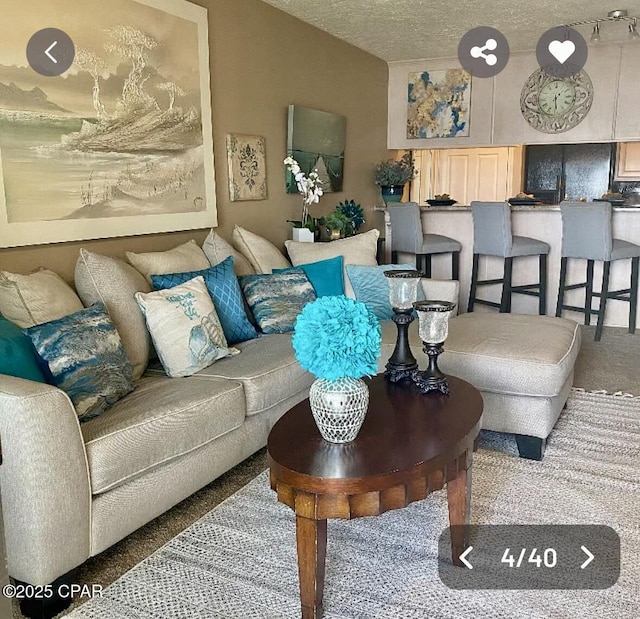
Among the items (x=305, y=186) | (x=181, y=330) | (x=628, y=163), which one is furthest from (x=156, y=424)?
(x=628, y=163)

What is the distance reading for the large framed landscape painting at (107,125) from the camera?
8.88ft

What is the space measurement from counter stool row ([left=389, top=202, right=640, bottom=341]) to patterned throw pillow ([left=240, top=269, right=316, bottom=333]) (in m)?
1.99

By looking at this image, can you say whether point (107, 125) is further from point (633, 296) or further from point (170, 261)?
point (633, 296)

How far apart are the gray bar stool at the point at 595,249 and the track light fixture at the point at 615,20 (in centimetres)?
131

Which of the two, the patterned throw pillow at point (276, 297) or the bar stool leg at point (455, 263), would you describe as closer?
the patterned throw pillow at point (276, 297)

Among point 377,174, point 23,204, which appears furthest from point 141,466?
point 377,174

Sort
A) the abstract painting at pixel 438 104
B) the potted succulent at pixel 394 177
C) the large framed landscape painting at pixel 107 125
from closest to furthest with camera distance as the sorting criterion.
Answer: the large framed landscape painting at pixel 107 125 < the potted succulent at pixel 394 177 < the abstract painting at pixel 438 104

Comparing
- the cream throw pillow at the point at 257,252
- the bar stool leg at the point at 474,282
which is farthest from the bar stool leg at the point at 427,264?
the cream throw pillow at the point at 257,252

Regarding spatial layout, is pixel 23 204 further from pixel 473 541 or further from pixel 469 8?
pixel 469 8

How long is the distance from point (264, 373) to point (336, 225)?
2.21 metres

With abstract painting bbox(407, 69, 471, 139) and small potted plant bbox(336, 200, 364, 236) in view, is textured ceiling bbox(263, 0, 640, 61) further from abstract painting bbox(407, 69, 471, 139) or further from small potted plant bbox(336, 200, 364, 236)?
small potted plant bbox(336, 200, 364, 236)

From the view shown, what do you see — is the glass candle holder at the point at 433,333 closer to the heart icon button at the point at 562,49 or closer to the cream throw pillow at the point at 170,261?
the cream throw pillow at the point at 170,261

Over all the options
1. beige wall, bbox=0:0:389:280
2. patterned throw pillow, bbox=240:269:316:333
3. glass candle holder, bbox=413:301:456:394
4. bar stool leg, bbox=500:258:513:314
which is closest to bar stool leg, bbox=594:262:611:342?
bar stool leg, bbox=500:258:513:314

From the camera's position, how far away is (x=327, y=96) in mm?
5113
